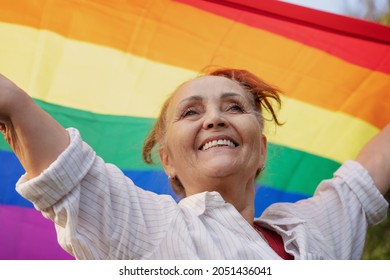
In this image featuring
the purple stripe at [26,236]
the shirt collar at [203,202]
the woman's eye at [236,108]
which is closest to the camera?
the shirt collar at [203,202]

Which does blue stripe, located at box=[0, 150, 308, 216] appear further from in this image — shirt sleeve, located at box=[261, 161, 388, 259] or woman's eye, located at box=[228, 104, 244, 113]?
woman's eye, located at box=[228, 104, 244, 113]

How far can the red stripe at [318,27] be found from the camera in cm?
288

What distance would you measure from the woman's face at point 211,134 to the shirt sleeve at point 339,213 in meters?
0.20

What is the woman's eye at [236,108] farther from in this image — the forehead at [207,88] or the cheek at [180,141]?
the cheek at [180,141]

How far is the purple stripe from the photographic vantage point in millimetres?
2641

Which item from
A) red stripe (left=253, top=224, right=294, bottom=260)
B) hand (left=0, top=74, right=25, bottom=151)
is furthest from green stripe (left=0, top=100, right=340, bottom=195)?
hand (left=0, top=74, right=25, bottom=151)

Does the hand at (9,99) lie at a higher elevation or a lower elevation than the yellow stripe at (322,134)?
lower

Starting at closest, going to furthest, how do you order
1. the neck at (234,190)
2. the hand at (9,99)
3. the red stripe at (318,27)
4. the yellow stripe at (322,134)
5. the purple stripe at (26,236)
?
1. the hand at (9,99)
2. the neck at (234,190)
3. the purple stripe at (26,236)
4. the red stripe at (318,27)
5. the yellow stripe at (322,134)

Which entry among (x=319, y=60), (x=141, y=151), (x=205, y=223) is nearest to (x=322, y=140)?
(x=319, y=60)

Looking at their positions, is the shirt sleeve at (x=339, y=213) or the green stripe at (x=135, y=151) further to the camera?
the green stripe at (x=135, y=151)

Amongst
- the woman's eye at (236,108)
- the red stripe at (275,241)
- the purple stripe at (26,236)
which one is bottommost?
the purple stripe at (26,236)

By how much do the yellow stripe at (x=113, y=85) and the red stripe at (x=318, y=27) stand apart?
23cm

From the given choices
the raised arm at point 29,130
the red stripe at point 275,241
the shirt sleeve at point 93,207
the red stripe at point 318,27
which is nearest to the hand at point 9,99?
the raised arm at point 29,130

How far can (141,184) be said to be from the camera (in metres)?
2.87
